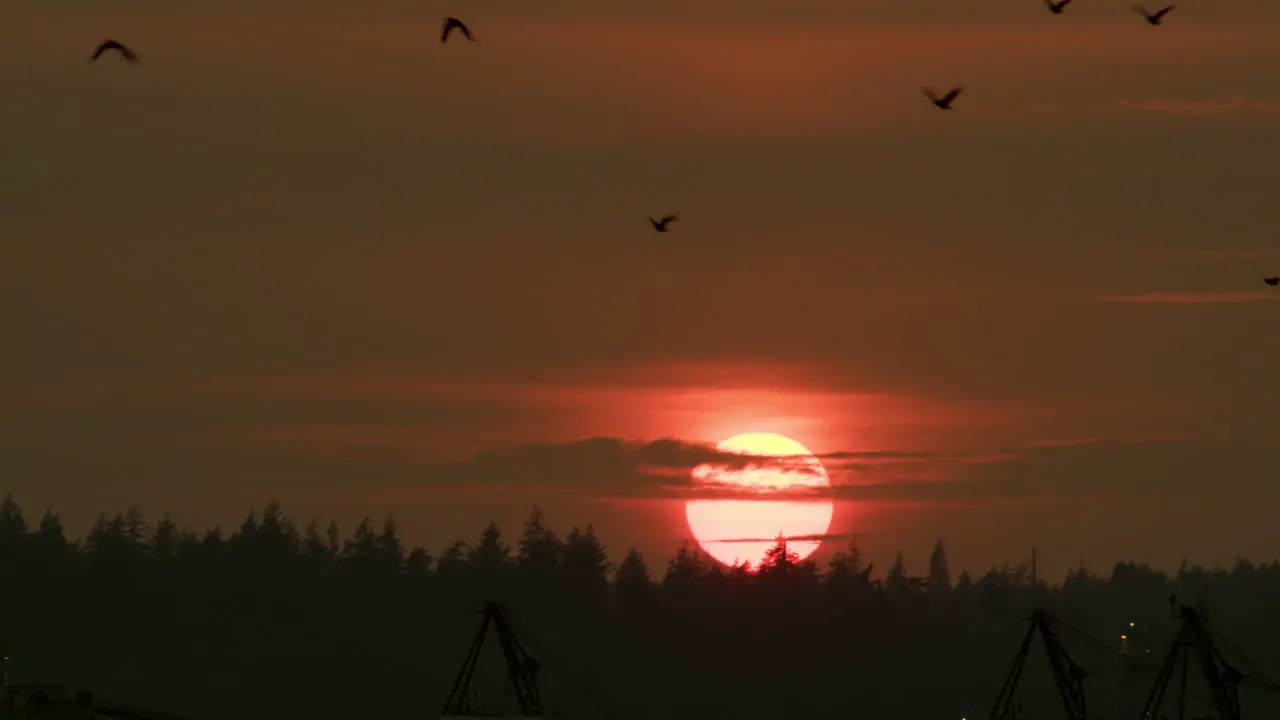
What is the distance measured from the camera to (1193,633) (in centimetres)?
17612

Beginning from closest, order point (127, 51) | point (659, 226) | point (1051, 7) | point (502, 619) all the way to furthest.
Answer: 1. point (127, 51)
2. point (1051, 7)
3. point (659, 226)
4. point (502, 619)

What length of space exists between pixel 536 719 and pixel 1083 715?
35.6m

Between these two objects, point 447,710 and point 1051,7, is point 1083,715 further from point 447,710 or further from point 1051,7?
point 1051,7

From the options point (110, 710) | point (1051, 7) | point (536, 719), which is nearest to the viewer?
point (1051, 7)

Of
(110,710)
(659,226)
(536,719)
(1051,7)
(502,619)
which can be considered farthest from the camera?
(536,719)

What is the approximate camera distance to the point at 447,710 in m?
190

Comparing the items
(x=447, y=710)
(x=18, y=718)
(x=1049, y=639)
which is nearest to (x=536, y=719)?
(x=447, y=710)

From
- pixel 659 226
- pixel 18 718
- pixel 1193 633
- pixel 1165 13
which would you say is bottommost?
pixel 18 718

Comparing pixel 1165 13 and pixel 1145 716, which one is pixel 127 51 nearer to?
pixel 1165 13

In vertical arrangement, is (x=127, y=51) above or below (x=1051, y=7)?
below

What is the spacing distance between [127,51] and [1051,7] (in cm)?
3876

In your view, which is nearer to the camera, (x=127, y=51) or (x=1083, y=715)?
(x=127, y=51)

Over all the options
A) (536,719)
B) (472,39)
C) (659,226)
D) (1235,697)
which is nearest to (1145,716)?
(1235,697)

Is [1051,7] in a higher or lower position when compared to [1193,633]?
higher
